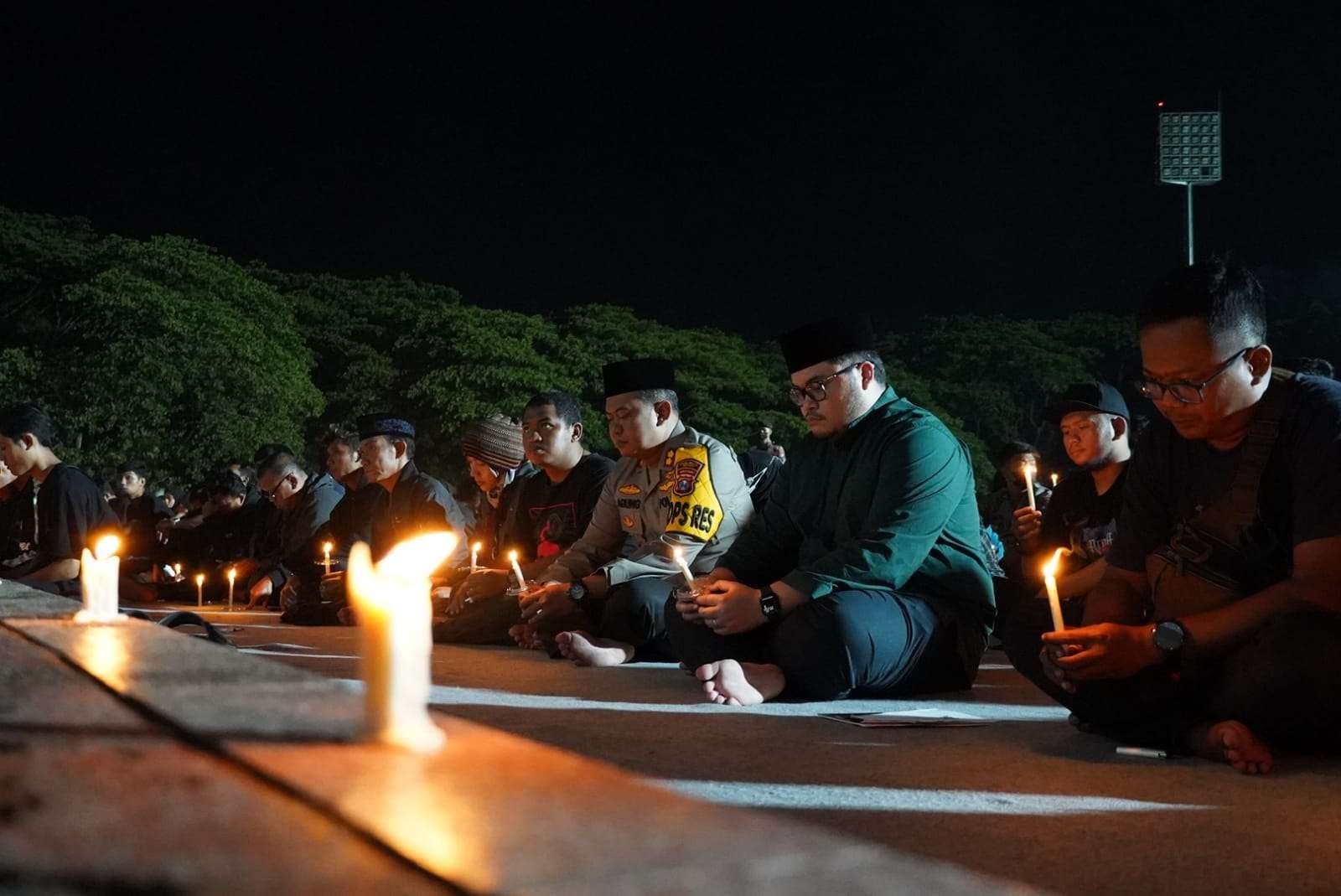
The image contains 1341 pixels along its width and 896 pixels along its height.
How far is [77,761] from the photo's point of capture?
51.9 inches

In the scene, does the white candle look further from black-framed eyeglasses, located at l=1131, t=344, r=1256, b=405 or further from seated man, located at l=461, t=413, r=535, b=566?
seated man, located at l=461, t=413, r=535, b=566

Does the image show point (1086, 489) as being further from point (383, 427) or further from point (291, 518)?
point (291, 518)

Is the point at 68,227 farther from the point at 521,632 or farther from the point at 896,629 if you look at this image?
the point at 896,629

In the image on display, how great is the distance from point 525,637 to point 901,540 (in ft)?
9.17

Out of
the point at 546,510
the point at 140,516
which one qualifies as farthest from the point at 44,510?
the point at 140,516

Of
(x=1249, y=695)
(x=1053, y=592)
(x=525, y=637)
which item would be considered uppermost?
(x=1053, y=592)

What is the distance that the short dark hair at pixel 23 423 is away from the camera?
8.64 meters

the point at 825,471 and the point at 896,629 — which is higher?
the point at 825,471

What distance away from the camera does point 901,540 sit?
472 cm

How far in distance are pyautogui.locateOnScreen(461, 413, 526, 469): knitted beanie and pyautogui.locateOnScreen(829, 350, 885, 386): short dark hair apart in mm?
3848

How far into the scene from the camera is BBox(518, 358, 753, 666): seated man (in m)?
6.14

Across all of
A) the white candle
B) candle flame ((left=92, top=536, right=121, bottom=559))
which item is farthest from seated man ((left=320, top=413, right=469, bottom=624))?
the white candle

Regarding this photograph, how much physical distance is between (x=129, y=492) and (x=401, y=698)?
46.2ft

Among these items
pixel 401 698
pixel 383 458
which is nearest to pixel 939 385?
pixel 383 458
